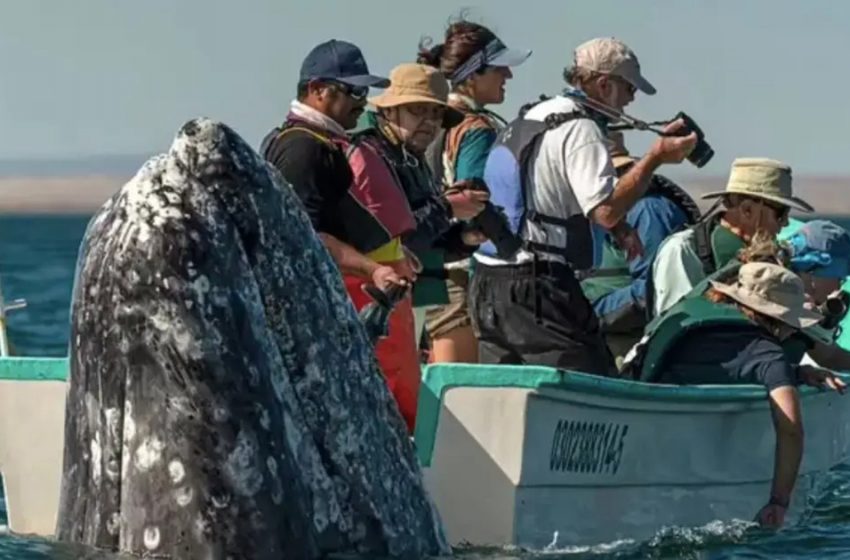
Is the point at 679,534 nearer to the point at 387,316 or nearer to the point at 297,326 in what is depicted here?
the point at 387,316

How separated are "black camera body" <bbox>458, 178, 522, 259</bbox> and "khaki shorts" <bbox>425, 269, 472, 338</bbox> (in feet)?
2.44

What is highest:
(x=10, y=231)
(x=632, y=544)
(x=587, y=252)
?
(x=10, y=231)

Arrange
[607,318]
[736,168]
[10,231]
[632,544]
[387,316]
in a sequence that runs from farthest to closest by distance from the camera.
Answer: [10,231] < [607,318] < [736,168] < [632,544] < [387,316]

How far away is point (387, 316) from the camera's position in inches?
291

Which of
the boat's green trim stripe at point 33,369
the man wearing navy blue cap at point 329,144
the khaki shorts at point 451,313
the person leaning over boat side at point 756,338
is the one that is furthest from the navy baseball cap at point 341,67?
the person leaning over boat side at point 756,338

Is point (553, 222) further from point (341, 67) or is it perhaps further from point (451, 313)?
point (341, 67)

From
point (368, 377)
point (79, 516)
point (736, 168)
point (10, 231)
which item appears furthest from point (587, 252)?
point (10, 231)

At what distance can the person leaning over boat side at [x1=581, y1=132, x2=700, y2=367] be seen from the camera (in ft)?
34.3

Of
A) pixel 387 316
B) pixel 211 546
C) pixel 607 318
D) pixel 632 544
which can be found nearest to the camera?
pixel 211 546

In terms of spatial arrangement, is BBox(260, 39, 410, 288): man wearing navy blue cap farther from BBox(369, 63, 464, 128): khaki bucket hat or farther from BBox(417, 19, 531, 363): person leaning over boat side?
BBox(417, 19, 531, 363): person leaning over boat side

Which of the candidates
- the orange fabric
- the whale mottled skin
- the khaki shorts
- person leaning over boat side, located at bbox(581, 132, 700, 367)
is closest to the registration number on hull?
the orange fabric

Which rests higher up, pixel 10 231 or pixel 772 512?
pixel 10 231

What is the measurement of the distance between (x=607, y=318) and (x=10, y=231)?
11523 centimetres

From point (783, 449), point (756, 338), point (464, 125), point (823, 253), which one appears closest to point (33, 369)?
point (464, 125)
